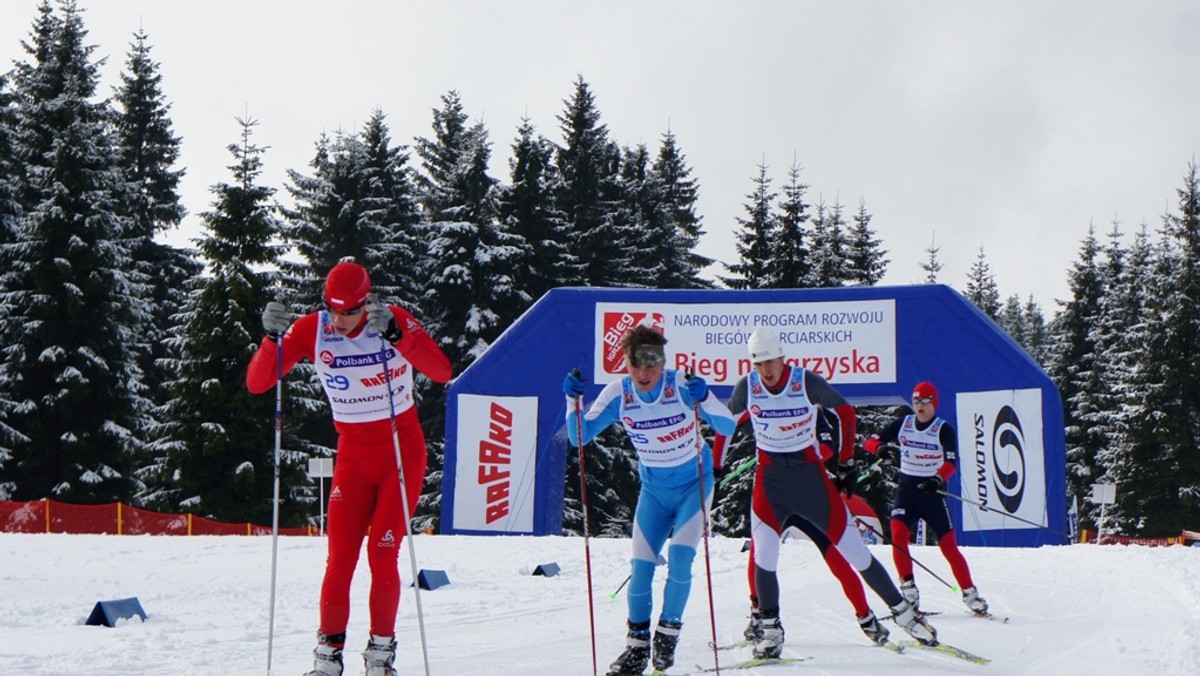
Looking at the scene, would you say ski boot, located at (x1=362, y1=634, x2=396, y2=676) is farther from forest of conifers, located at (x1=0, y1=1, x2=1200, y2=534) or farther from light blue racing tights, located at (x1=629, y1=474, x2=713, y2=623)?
forest of conifers, located at (x1=0, y1=1, x2=1200, y2=534)

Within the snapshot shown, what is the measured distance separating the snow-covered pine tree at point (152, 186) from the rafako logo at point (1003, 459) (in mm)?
23737

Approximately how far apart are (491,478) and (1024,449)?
933 centimetres

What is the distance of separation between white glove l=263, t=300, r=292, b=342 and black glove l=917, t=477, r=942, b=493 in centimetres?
538

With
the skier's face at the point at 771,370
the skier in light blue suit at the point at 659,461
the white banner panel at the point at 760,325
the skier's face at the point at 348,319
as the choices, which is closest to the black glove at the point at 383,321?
the skier's face at the point at 348,319

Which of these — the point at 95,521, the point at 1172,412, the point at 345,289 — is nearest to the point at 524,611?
the point at 345,289

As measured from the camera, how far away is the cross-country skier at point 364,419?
17.3ft

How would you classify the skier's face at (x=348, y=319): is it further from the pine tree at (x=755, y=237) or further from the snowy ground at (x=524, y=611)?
the pine tree at (x=755, y=237)

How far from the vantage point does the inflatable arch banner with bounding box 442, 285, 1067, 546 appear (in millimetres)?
20328

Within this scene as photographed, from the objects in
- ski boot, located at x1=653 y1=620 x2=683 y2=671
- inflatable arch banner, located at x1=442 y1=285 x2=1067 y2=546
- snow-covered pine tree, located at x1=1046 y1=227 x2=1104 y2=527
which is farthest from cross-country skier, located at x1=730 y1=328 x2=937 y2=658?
snow-covered pine tree, located at x1=1046 y1=227 x2=1104 y2=527

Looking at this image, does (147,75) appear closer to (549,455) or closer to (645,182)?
(645,182)

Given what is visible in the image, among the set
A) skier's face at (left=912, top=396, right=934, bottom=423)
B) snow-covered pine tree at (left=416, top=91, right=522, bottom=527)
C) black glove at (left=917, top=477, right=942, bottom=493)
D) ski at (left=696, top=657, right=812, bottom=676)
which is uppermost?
snow-covered pine tree at (left=416, top=91, right=522, bottom=527)

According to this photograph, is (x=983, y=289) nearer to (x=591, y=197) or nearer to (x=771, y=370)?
(x=591, y=197)

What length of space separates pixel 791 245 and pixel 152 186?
71.2 feet

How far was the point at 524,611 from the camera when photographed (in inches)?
365
